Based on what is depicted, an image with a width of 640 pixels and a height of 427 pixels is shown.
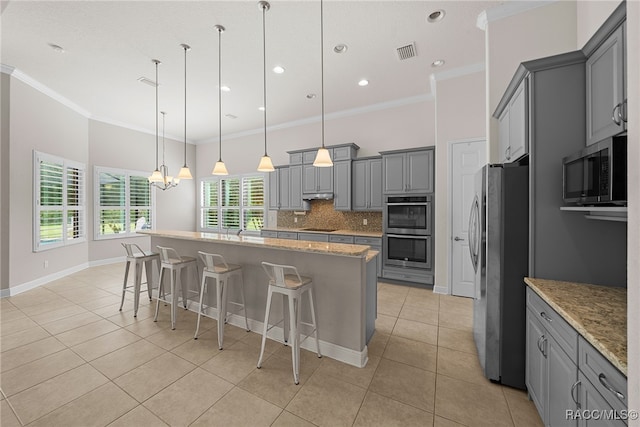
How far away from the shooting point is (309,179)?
5.58 m

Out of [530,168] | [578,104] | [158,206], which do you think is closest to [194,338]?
[530,168]

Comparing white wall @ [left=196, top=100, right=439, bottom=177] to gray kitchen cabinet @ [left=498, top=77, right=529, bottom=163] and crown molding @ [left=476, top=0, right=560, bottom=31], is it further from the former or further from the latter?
gray kitchen cabinet @ [left=498, top=77, right=529, bottom=163]

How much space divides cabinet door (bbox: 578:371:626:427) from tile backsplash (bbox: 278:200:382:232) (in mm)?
4055

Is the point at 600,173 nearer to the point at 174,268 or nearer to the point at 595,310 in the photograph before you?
the point at 595,310

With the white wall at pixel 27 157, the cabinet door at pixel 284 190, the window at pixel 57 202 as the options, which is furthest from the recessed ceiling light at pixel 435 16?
the window at pixel 57 202

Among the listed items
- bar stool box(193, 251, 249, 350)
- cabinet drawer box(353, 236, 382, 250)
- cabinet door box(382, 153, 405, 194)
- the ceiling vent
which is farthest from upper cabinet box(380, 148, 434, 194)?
bar stool box(193, 251, 249, 350)

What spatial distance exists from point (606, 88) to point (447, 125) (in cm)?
268

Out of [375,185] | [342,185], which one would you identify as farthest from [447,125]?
[342,185]

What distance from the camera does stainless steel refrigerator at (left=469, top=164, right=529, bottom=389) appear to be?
192 centimetres

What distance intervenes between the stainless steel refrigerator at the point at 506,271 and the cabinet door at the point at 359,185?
2.97m

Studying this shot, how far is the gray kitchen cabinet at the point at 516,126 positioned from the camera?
187 centimetres

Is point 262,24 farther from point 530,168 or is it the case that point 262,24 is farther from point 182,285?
point 182,285

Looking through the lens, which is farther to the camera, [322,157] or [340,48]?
[340,48]
